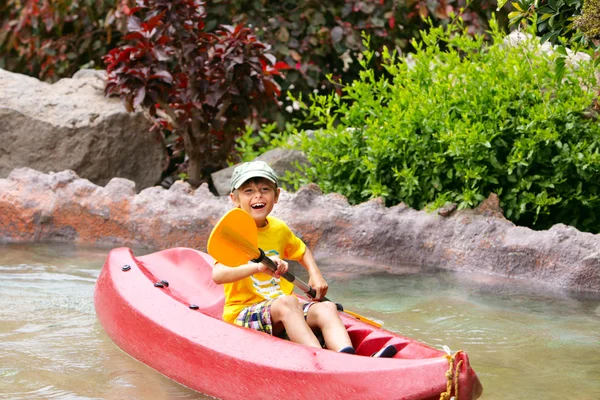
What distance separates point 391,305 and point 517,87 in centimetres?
202

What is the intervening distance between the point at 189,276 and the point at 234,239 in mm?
1500

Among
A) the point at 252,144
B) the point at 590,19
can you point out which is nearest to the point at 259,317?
the point at 590,19

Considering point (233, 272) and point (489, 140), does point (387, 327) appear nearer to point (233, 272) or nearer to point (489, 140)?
point (233, 272)

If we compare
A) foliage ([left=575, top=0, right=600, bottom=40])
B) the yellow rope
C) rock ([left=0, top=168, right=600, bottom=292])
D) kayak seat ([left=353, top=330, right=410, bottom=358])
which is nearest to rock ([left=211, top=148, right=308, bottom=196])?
rock ([left=0, top=168, right=600, bottom=292])

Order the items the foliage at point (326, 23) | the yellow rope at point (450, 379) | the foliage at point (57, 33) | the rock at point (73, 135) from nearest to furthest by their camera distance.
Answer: the yellow rope at point (450, 379) → the rock at point (73, 135) → the foliage at point (326, 23) → the foliage at point (57, 33)

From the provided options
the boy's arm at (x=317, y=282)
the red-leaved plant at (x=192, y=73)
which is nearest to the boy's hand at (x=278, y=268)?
the boy's arm at (x=317, y=282)

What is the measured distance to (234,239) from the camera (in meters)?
3.58

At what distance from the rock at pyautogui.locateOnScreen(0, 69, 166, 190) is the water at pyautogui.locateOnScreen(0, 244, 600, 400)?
1.68m

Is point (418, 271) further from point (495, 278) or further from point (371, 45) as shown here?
point (371, 45)

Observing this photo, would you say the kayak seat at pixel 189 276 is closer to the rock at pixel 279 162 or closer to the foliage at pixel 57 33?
the rock at pixel 279 162

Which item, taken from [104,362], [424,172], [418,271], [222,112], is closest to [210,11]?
[222,112]

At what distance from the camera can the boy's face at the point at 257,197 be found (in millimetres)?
3938

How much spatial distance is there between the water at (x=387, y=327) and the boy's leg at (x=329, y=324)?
660mm

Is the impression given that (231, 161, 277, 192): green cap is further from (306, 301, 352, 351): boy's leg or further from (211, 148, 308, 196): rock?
(211, 148, 308, 196): rock
